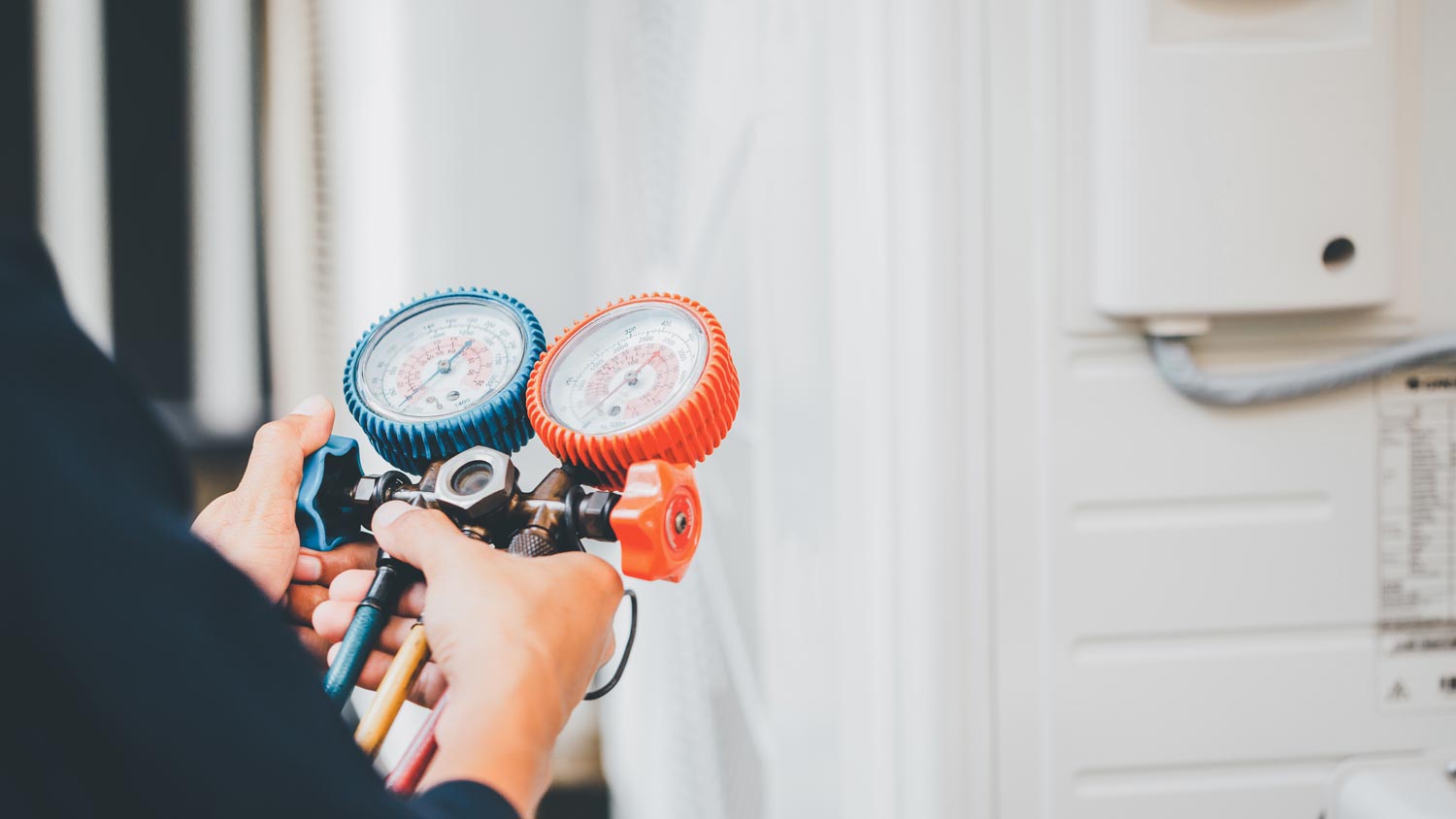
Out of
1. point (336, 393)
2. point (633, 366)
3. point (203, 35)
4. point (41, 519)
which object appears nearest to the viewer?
point (41, 519)

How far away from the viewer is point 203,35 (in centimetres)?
360

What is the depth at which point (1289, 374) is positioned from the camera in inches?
37.5

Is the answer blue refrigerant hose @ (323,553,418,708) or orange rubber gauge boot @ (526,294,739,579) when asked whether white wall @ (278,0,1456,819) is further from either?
blue refrigerant hose @ (323,553,418,708)

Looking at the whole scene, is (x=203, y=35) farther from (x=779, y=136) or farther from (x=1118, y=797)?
(x=1118, y=797)

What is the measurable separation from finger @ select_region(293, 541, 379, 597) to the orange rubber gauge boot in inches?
10.9

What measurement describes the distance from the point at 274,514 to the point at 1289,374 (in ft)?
3.08

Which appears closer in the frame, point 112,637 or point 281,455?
point 112,637

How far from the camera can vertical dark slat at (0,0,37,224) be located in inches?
137

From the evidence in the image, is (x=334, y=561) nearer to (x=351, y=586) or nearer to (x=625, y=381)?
(x=351, y=586)

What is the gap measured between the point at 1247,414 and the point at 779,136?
0.58 m

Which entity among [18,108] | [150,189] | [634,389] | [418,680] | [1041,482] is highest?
[18,108]

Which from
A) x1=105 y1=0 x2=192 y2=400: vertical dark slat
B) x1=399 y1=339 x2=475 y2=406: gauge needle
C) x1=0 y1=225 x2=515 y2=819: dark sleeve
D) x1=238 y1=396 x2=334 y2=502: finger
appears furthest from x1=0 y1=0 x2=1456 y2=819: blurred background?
x1=105 y1=0 x2=192 y2=400: vertical dark slat

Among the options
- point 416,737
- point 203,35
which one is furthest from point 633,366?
point 203,35

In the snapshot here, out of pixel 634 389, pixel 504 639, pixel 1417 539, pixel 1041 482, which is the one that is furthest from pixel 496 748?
pixel 1417 539
